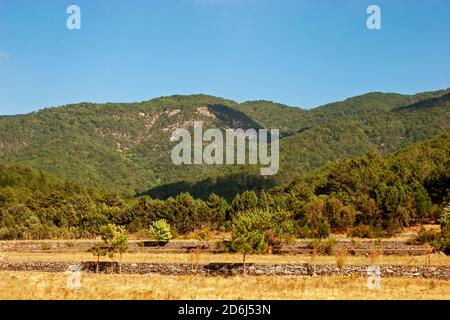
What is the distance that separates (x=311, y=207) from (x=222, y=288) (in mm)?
47570

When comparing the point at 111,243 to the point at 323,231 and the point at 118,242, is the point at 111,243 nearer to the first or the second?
the point at 118,242

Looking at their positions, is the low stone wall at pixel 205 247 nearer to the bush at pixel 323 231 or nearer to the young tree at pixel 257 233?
the young tree at pixel 257 233

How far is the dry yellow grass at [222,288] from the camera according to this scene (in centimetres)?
2223

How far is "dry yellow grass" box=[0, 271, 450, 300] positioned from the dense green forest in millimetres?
33152

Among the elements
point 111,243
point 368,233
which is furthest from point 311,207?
point 111,243

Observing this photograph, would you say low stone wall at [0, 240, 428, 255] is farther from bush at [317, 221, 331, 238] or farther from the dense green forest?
the dense green forest

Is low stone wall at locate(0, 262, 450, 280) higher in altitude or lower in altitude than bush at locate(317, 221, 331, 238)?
higher

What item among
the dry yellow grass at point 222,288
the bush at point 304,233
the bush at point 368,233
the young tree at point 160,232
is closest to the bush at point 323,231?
the bush at point 304,233

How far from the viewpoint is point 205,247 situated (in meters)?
52.4

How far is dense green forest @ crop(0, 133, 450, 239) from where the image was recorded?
226 ft

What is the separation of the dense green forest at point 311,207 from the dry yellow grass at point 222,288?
33.2m

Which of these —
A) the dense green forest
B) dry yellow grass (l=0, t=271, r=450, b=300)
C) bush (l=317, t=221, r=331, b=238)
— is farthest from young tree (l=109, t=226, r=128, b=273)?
bush (l=317, t=221, r=331, b=238)
